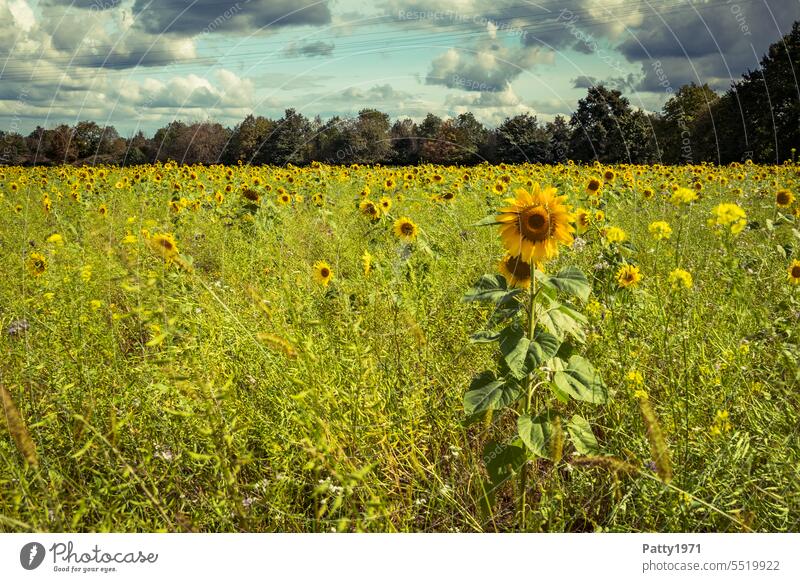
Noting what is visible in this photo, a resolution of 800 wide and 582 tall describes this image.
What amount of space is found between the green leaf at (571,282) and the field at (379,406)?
0.23 m

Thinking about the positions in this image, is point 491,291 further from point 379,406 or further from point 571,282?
point 379,406

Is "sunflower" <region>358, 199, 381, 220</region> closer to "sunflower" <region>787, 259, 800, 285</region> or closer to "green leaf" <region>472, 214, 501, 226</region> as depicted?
"sunflower" <region>787, 259, 800, 285</region>

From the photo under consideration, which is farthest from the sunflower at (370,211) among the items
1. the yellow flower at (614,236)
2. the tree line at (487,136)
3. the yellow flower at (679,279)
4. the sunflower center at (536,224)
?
the sunflower center at (536,224)

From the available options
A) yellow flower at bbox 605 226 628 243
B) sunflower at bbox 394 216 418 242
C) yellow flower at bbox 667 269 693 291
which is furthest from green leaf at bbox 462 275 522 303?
sunflower at bbox 394 216 418 242

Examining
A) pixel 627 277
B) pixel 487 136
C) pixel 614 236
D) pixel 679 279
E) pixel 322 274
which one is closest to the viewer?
pixel 679 279

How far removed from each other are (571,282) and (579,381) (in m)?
0.32

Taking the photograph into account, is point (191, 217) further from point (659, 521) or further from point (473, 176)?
point (659, 521)

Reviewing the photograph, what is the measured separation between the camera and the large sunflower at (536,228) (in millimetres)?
1837

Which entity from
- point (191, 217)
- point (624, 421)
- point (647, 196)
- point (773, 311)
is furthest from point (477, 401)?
point (191, 217)

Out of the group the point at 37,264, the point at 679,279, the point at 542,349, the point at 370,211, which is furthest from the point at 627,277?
the point at 37,264

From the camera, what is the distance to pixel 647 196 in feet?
21.4

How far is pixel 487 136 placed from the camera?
26.9 feet

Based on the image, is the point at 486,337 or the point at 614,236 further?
the point at 614,236
